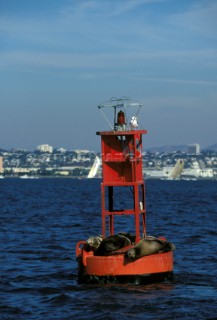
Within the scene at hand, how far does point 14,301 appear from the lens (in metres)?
27.7

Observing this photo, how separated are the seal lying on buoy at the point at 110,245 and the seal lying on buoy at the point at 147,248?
0.83m

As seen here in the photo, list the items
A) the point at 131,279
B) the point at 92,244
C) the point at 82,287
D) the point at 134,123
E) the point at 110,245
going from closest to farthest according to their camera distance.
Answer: the point at 131,279, the point at 110,245, the point at 82,287, the point at 92,244, the point at 134,123

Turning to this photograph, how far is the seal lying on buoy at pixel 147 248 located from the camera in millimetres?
28609

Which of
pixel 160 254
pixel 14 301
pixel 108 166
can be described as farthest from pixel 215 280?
pixel 14 301

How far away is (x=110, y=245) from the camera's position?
1163 inches

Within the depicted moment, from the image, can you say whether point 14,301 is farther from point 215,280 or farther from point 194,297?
point 215,280

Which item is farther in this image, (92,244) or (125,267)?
(92,244)

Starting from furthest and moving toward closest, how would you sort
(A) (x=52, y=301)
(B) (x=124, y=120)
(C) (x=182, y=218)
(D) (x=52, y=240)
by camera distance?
(C) (x=182, y=218), (D) (x=52, y=240), (B) (x=124, y=120), (A) (x=52, y=301)

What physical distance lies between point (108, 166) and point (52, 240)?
17206mm

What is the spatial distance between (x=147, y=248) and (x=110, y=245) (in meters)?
1.27

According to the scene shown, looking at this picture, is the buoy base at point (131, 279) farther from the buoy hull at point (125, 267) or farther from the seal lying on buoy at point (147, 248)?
the seal lying on buoy at point (147, 248)

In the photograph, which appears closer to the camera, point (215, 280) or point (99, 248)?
point (99, 248)

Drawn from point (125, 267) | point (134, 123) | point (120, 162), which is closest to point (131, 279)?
point (125, 267)

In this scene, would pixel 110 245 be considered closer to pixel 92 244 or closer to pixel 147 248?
pixel 92 244
